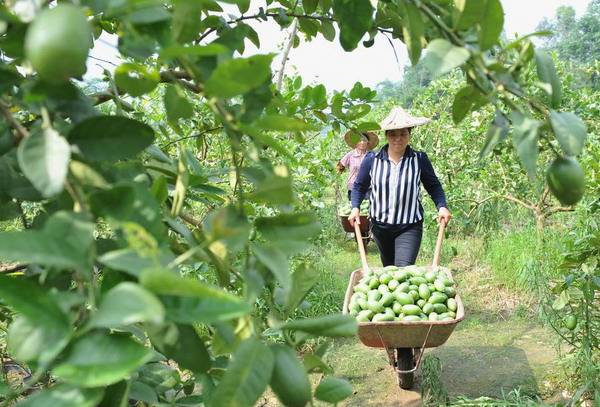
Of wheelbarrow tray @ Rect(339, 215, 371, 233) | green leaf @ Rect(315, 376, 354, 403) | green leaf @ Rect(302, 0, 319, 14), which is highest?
green leaf @ Rect(302, 0, 319, 14)

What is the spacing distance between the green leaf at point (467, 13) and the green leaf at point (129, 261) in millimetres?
307

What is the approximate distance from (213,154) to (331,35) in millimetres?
3074

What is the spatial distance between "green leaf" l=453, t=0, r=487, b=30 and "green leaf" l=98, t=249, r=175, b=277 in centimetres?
31

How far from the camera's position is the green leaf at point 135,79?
45cm

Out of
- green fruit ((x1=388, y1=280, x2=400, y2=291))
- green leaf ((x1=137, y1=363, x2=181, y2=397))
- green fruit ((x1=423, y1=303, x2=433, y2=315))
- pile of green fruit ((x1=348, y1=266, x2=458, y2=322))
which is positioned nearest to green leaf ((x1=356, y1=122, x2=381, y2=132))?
green leaf ((x1=137, y1=363, x2=181, y2=397))

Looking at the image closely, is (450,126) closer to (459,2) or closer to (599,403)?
(599,403)

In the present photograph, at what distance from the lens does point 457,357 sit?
11.8 feet

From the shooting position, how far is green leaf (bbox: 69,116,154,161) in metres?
0.43

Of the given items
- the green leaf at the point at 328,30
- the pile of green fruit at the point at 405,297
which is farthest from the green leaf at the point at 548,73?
the pile of green fruit at the point at 405,297

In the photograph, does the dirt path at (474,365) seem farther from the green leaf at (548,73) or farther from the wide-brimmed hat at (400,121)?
the green leaf at (548,73)

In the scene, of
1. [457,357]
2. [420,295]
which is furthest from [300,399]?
[457,357]

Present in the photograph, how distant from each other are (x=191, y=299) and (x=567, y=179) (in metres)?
0.35

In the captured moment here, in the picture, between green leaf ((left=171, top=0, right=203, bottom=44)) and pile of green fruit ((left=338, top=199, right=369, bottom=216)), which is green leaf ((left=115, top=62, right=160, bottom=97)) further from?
pile of green fruit ((left=338, top=199, right=369, bottom=216))

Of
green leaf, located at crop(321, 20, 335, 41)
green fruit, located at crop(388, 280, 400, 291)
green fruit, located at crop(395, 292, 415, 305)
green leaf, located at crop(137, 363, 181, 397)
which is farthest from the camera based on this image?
green fruit, located at crop(388, 280, 400, 291)
